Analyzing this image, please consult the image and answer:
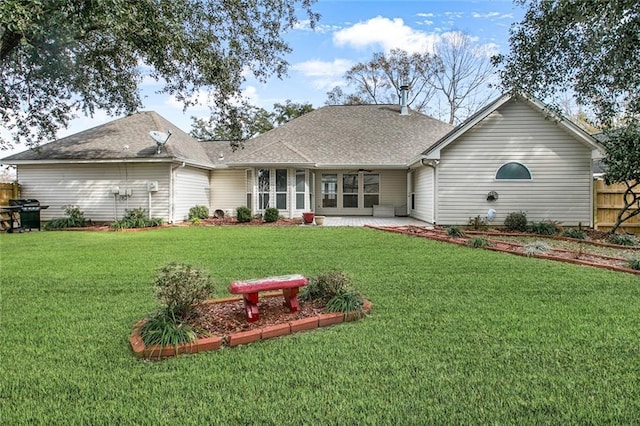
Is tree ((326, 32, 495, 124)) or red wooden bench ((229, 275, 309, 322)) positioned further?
tree ((326, 32, 495, 124))

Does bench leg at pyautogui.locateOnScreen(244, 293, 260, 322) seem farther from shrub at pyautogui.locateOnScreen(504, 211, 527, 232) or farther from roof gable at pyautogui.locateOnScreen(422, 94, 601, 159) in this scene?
shrub at pyautogui.locateOnScreen(504, 211, 527, 232)

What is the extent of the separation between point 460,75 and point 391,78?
578cm

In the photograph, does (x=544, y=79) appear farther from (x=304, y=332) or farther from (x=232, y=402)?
(x=232, y=402)

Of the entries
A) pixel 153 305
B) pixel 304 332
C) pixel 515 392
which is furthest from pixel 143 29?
pixel 515 392

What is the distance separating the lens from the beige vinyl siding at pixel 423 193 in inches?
576

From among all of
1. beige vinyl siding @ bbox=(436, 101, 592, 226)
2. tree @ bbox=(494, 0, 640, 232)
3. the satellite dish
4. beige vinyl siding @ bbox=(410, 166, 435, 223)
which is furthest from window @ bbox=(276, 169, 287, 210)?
tree @ bbox=(494, 0, 640, 232)

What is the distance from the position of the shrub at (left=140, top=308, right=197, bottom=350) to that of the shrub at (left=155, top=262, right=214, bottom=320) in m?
0.09

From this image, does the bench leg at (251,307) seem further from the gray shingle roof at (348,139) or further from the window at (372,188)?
the window at (372,188)

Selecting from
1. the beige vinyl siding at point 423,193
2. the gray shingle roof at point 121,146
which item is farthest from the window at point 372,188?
the gray shingle roof at point 121,146

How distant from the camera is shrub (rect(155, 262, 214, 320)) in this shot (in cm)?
364

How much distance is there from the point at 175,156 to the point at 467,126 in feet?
36.9

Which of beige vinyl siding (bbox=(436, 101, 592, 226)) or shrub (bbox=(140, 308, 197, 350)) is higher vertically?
beige vinyl siding (bbox=(436, 101, 592, 226))

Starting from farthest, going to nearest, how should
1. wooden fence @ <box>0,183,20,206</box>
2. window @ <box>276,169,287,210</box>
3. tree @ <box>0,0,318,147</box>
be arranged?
1. window @ <box>276,169,287,210</box>
2. wooden fence @ <box>0,183,20,206</box>
3. tree @ <box>0,0,318,147</box>

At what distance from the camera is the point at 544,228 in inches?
487
